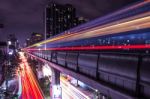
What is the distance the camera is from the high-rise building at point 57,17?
183 metres

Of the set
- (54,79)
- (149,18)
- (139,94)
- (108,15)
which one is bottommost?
(54,79)

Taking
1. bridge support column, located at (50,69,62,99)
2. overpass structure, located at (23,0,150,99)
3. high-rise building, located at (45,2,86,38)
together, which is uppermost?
high-rise building, located at (45,2,86,38)

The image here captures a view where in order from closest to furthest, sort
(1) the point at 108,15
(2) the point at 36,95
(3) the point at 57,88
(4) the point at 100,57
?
(4) the point at 100,57
(1) the point at 108,15
(3) the point at 57,88
(2) the point at 36,95

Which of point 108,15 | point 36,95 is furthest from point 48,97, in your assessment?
point 108,15

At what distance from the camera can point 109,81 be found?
39.7 ft

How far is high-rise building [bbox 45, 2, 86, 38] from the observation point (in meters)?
183

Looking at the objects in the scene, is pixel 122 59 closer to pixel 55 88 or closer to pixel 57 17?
pixel 55 88

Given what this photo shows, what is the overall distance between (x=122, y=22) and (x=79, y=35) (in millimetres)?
14042

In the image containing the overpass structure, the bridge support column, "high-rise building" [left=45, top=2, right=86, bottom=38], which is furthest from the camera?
"high-rise building" [left=45, top=2, right=86, bottom=38]

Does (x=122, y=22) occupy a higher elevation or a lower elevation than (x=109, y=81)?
higher

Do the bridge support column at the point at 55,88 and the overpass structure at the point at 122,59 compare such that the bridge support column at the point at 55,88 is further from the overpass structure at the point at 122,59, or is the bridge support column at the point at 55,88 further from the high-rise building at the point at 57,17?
the high-rise building at the point at 57,17

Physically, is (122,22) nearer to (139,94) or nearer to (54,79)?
(139,94)

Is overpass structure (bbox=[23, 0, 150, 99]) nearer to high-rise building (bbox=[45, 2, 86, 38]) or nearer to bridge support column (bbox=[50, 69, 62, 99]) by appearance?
bridge support column (bbox=[50, 69, 62, 99])

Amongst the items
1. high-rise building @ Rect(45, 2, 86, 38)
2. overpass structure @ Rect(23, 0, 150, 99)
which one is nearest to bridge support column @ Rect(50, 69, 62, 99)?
overpass structure @ Rect(23, 0, 150, 99)
